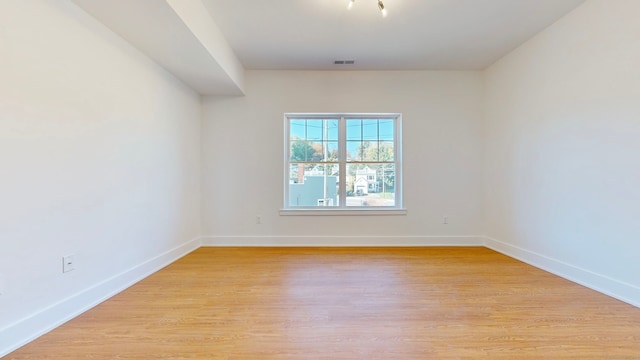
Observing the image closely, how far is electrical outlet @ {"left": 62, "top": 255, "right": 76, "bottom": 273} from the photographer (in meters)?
2.05

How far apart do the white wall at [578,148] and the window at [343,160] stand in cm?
156

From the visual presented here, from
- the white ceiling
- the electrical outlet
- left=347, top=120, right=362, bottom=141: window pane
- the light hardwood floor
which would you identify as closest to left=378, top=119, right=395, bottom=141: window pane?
left=347, top=120, right=362, bottom=141: window pane

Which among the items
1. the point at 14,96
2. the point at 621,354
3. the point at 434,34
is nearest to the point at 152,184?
the point at 14,96

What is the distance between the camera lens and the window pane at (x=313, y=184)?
14.8ft

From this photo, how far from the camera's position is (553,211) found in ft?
10.2

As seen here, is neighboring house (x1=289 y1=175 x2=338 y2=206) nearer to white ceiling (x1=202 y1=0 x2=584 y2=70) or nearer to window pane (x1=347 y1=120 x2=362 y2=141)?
window pane (x1=347 y1=120 x2=362 y2=141)

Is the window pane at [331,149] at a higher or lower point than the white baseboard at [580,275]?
higher

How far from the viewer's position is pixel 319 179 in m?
4.53

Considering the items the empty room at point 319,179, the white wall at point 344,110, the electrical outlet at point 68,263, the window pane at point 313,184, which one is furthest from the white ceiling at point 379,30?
the electrical outlet at point 68,263

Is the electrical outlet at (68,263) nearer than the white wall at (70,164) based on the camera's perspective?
No

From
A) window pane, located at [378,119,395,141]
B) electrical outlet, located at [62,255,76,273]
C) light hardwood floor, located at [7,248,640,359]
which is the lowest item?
light hardwood floor, located at [7,248,640,359]

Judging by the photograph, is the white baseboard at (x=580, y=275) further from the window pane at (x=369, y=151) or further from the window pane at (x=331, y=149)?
the window pane at (x=331, y=149)

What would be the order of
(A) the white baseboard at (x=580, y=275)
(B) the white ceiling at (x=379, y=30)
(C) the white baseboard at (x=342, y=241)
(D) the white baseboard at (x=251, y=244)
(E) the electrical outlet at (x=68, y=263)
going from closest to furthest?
(D) the white baseboard at (x=251, y=244), (E) the electrical outlet at (x=68, y=263), (A) the white baseboard at (x=580, y=275), (B) the white ceiling at (x=379, y=30), (C) the white baseboard at (x=342, y=241)

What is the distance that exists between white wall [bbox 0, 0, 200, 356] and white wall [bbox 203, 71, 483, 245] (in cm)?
111
